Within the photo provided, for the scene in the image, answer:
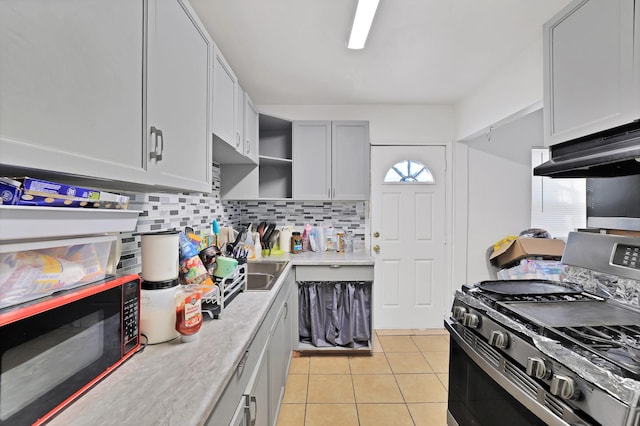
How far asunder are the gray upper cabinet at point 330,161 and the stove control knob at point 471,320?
1713 mm

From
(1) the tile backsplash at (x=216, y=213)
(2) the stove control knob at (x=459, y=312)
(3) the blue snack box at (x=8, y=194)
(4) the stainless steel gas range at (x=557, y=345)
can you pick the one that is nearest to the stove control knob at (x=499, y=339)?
(4) the stainless steel gas range at (x=557, y=345)

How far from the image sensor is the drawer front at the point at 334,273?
2.60 meters

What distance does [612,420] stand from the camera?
77cm

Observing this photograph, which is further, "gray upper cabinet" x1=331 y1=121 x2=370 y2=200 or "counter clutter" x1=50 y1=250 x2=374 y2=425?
"gray upper cabinet" x1=331 y1=121 x2=370 y2=200

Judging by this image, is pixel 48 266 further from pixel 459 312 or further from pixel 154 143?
pixel 459 312

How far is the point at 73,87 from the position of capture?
68 cm

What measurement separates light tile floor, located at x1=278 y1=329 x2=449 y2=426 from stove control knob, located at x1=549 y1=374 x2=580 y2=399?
1242 mm

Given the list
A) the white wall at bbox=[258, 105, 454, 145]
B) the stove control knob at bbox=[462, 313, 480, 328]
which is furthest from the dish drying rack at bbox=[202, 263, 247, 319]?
the white wall at bbox=[258, 105, 454, 145]

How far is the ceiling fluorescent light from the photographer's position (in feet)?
5.16

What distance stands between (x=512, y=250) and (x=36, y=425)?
347 centimetres

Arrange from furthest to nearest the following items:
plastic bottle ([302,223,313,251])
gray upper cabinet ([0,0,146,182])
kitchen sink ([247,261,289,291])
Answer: plastic bottle ([302,223,313,251]), kitchen sink ([247,261,289,291]), gray upper cabinet ([0,0,146,182])

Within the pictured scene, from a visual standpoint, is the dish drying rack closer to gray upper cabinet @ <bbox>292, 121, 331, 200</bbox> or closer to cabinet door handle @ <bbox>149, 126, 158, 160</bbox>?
cabinet door handle @ <bbox>149, 126, 158, 160</bbox>

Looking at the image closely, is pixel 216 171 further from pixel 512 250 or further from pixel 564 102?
pixel 512 250

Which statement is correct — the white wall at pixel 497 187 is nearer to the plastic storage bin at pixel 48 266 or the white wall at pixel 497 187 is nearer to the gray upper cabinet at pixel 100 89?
the gray upper cabinet at pixel 100 89
